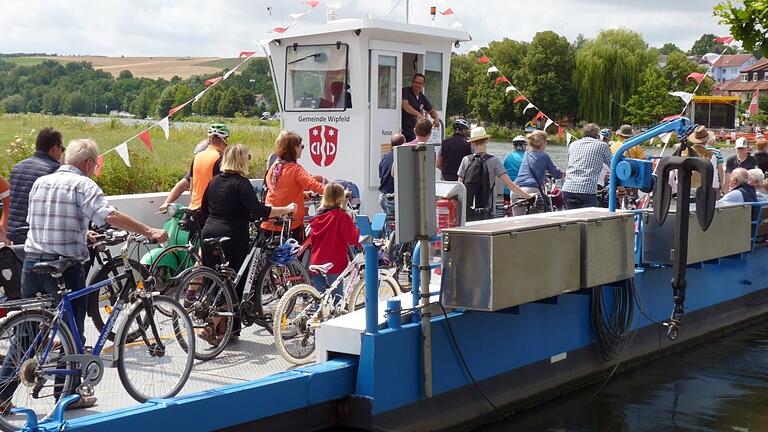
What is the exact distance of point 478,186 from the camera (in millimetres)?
10211

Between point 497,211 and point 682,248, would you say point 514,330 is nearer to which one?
point 682,248

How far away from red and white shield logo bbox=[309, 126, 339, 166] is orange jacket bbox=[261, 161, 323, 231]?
11.2ft

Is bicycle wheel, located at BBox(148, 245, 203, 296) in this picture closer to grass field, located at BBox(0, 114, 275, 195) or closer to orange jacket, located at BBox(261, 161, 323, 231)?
orange jacket, located at BBox(261, 161, 323, 231)

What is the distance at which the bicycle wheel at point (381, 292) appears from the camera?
770 centimetres

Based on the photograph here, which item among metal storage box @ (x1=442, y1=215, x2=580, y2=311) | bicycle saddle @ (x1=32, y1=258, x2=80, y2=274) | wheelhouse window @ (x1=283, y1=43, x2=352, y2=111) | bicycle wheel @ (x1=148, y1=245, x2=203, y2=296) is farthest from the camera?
wheelhouse window @ (x1=283, y1=43, x2=352, y2=111)

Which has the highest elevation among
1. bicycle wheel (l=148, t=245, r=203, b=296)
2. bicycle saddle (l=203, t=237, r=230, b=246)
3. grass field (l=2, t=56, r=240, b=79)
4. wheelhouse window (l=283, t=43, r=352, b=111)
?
grass field (l=2, t=56, r=240, b=79)

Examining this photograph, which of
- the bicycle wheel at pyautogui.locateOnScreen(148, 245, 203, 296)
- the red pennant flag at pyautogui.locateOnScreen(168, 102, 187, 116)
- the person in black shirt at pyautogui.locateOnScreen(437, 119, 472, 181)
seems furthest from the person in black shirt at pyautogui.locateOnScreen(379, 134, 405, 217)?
the red pennant flag at pyautogui.locateOnScreen(168, 102, 187, 116)

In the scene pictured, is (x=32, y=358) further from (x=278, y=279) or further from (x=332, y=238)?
(x=332, y=238)

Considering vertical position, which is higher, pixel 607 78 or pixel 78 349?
pixel 607 78

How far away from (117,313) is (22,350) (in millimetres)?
A: 680

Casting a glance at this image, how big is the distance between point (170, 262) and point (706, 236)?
5.31 m

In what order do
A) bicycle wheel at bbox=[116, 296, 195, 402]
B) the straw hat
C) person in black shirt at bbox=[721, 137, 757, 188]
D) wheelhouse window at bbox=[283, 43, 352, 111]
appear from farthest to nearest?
person in black shirt at bbox=[721, 137, 757, 188]
wheelhouse window at bbox=[283, 43, 352, 111]
the straw hat
bicycle wheel at bbox=[116, 296, 195, 402]

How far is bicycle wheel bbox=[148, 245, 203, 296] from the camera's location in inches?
326

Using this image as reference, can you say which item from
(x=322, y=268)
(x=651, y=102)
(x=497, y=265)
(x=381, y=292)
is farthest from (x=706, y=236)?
(x=651, y=102)
